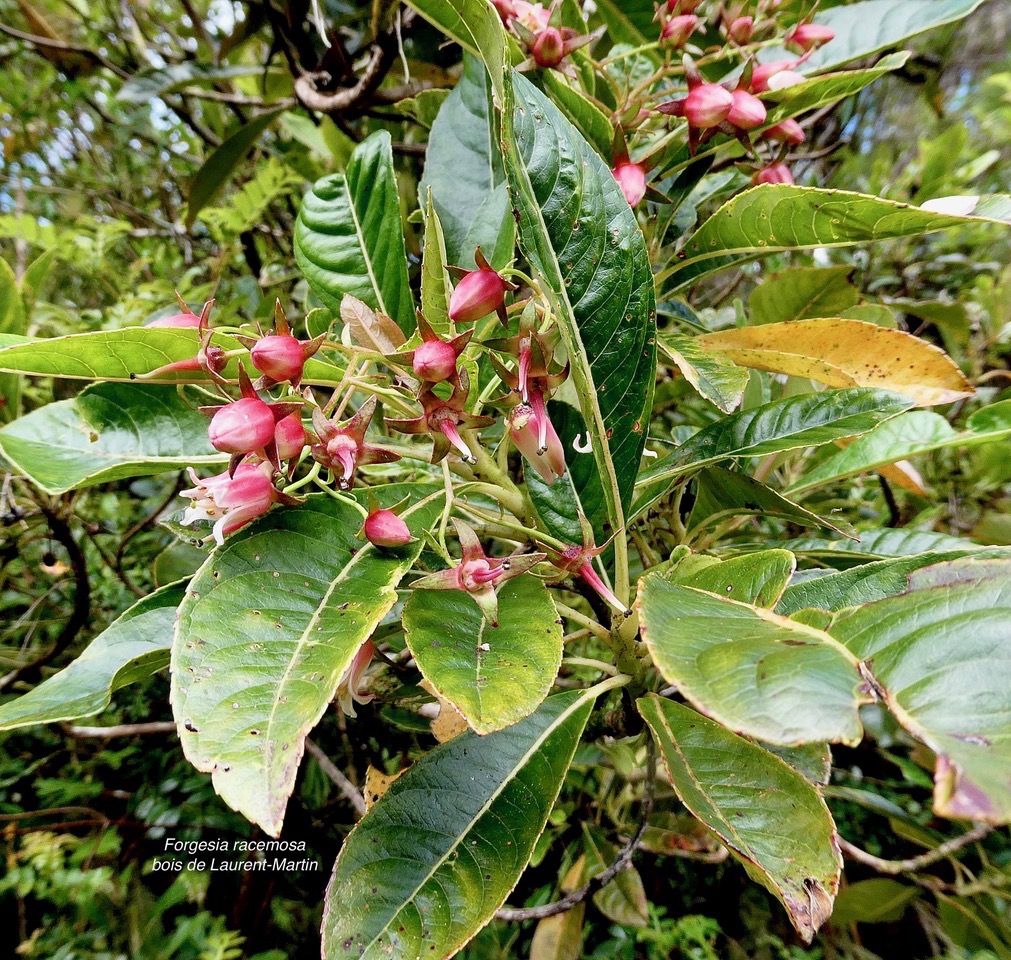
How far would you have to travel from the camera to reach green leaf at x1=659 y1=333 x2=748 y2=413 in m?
0.65

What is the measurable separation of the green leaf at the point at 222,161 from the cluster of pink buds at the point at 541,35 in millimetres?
804

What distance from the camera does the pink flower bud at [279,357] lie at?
51 centimetres

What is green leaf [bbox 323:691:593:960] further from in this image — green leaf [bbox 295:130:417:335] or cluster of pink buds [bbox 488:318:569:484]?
green leaf [bbox 295:130:417:335]

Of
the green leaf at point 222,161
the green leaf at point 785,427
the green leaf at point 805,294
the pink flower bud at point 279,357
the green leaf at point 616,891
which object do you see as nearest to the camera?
the pink flower bud at point 279,357

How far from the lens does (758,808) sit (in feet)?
1.73

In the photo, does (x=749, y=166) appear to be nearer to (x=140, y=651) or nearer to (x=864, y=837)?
(x=140, y=651)

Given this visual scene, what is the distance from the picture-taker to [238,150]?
135cm

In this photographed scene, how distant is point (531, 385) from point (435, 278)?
0.14 metres

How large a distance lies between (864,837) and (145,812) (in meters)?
1.78

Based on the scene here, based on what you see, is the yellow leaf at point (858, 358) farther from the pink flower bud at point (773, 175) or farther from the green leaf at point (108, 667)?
the green leaf at point (108, 667)

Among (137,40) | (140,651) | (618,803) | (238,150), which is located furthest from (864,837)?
(137,40)

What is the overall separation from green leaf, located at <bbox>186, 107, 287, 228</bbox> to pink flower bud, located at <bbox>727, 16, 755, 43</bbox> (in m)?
0.95

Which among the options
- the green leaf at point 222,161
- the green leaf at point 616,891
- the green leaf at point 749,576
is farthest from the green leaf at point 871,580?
the green leaf at point 222,161

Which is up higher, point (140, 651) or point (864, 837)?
point (140, 651)
